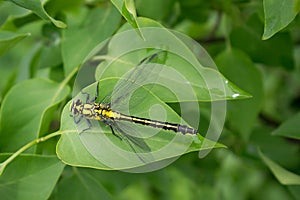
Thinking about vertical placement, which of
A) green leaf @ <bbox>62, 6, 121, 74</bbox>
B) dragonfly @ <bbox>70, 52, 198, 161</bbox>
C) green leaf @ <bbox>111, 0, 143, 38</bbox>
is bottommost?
green leaf @ <bbox>62, 6, 121, 74</bbox>

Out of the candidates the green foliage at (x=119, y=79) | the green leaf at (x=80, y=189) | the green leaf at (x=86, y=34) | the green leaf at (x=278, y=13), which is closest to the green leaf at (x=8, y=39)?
the green foliage at (x=119, y=79)

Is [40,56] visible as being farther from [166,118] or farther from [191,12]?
[166,118]

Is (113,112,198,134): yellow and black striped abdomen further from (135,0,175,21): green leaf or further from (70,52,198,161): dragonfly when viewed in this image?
(135,0,175,21): green leaf

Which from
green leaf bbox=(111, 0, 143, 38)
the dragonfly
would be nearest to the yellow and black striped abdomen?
the dragonfly

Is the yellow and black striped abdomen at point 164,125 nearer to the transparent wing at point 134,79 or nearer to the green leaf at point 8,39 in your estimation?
the transparent wing at point 134,79

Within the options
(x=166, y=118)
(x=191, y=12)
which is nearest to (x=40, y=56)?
(x=191, y=12)

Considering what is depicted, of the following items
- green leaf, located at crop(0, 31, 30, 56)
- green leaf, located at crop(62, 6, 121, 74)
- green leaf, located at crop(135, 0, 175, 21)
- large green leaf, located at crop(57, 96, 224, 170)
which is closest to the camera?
large green leaf, located at crop(57, 96, 224, 170)

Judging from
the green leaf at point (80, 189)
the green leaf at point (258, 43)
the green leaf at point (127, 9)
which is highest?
the green leaf at point (127, 9)
